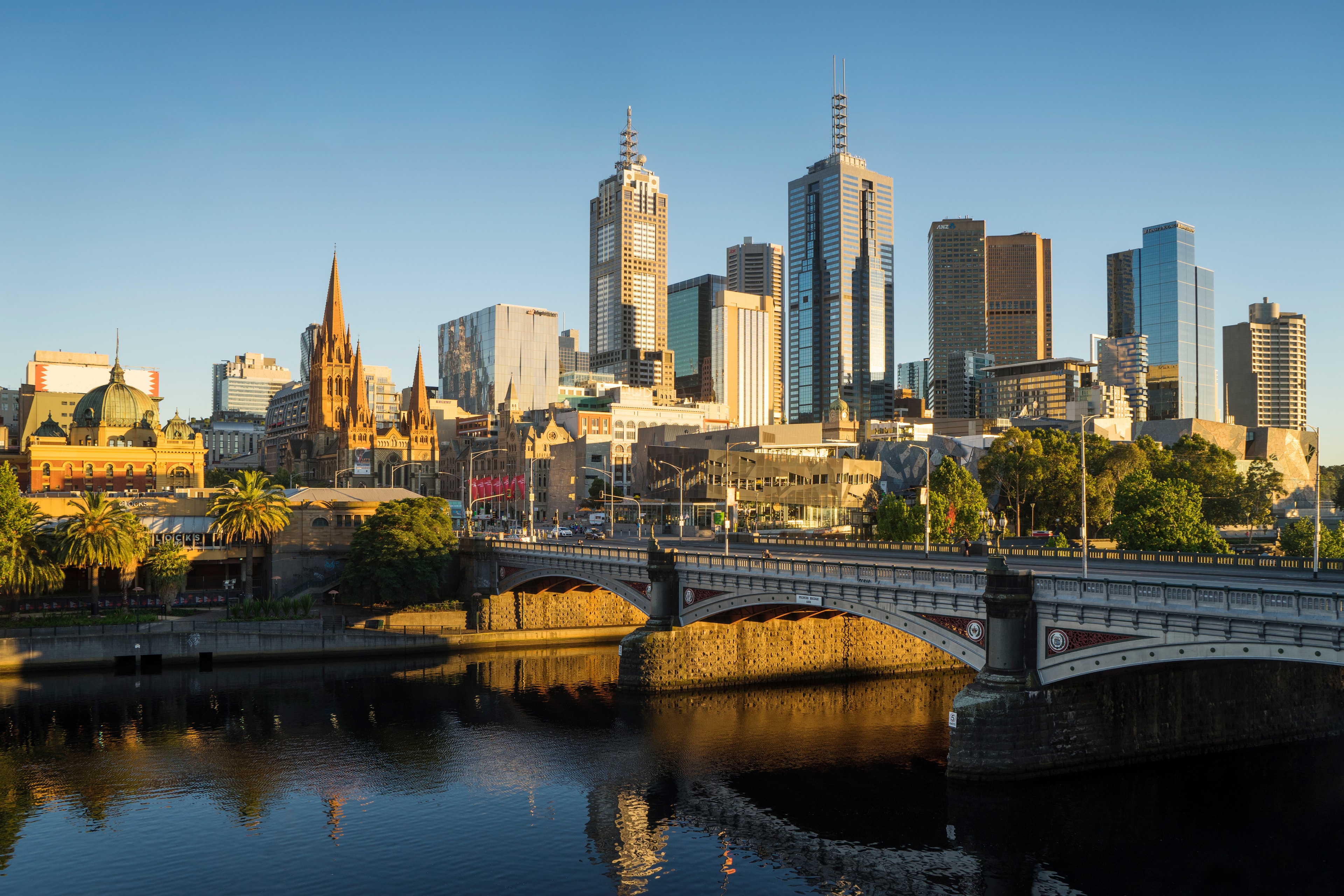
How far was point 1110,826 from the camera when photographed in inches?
1694

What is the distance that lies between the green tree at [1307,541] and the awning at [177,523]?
99.2 metres

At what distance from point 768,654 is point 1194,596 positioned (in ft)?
128

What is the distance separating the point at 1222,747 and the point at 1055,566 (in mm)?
12489

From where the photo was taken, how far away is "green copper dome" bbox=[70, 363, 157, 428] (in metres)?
153

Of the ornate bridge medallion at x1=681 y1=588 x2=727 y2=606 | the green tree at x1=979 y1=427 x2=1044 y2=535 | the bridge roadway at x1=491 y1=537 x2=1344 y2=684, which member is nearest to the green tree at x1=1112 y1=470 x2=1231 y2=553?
the bridge roadway at x1=491 y1=537 x2=1344 y2=684

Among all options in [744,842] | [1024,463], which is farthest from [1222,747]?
[1024,463]

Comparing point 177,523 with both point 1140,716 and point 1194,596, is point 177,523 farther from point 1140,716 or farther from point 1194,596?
point 1194,596

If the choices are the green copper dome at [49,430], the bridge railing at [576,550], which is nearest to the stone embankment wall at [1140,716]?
the bridge railing at [576,550]

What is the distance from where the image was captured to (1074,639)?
148 ft

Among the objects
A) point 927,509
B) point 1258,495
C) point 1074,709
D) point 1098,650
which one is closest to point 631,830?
point 1074,709

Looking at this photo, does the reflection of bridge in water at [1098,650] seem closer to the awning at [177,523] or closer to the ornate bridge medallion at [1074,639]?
the ornate bridge medallion at [1074,639]

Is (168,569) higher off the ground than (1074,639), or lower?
lower

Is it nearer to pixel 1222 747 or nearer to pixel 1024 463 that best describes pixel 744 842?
pixel 1222 747

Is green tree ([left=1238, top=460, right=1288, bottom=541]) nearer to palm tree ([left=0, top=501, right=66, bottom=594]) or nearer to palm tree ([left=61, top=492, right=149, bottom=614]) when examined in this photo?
palm tree ([left=61, top=492, right=149, bottom=614])
